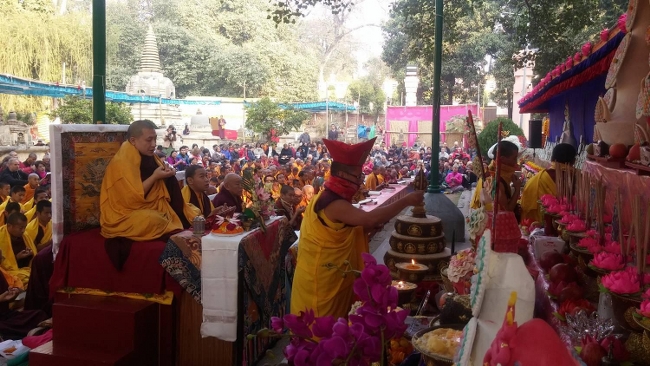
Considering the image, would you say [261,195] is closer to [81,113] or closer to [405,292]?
[405,292]

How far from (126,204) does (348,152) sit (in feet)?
6.83

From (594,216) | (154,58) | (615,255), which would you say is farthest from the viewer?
(154,58)

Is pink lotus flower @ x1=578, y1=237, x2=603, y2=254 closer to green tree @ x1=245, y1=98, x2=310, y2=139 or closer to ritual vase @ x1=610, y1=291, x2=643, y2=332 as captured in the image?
ritual vase @ x1=610, y1=291, x2=643, y2=332

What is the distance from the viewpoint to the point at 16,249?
20.9 ft

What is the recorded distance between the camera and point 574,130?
395 inches

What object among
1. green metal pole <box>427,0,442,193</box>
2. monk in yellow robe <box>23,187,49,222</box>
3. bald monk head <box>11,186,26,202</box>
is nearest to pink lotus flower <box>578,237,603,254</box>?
green metal pole <box>427,0,442,193</box>

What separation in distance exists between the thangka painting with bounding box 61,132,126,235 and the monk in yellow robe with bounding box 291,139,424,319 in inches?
83.1

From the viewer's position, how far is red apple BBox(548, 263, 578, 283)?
233cm

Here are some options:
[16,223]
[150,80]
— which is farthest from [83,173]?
[150,80]

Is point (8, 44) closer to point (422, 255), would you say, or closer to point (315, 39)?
point (422, 255)

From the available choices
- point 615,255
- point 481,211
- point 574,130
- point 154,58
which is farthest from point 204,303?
point 154,58

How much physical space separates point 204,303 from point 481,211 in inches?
99.2

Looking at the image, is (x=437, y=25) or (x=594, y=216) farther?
(x=437, y=25)

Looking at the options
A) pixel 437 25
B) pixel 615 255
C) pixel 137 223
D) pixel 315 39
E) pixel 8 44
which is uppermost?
pixel 315 39
